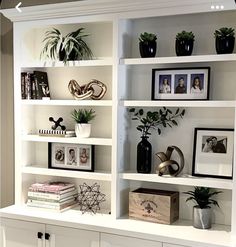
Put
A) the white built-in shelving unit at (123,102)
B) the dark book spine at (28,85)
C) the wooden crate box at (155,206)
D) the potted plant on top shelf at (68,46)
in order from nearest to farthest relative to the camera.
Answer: the white built-in shelving unit at (123,102), the wooden crate box at (155,206), the potted plant on top shelf at (68,46), the dark book spine at (28,85)

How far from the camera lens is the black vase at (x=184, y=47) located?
2662 mm

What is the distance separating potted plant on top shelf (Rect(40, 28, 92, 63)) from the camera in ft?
9.88

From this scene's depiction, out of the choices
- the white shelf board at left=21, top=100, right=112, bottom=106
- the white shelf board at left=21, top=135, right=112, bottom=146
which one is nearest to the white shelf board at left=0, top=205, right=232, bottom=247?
the white shelf board at left=21, top=135, right=112, bottom=146

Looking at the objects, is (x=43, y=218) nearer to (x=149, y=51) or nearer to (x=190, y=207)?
(x=190, y=207)

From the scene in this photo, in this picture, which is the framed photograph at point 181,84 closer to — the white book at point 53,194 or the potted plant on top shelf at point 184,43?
the potted plant on top shelf at point 184,43

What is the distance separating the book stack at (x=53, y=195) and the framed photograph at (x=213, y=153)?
1.01m

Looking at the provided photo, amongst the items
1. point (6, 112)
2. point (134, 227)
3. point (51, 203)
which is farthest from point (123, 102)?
point (6, 112)

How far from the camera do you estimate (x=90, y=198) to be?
122 inches

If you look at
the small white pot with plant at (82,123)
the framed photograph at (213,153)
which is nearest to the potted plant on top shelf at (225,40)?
the framed photograph at (213,153)

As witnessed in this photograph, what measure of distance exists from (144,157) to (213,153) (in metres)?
0.49

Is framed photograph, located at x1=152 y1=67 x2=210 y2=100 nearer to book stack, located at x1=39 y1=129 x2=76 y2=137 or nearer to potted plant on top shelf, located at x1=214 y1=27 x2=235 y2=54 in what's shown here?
potted plant on top shelf, located at x1=214 y1=27 x2=235 y2=54

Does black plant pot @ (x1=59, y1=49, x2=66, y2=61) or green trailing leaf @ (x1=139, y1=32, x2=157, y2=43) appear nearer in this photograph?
green trailing leaf @ (x1=139, y1=32, x2=157, y2=43)

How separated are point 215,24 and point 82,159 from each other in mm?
1401

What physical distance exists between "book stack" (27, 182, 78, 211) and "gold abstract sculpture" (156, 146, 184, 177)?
790mm
